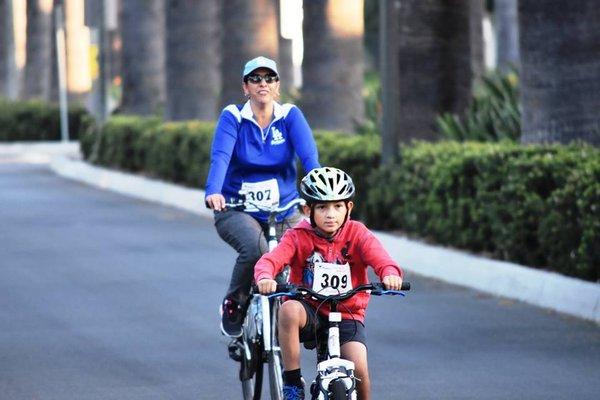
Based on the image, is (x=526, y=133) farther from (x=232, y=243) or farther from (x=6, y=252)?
(x=232, y=243)

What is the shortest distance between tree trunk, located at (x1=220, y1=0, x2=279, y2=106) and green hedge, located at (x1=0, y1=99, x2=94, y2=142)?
19.1 metres

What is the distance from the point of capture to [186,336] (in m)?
12.2

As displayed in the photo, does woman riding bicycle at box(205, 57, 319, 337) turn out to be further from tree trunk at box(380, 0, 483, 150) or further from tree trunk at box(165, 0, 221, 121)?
tree trunk at box(165, 0, 221, 121)

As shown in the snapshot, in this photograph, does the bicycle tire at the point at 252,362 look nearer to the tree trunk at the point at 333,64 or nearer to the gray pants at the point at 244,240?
the gray pants at the point at 244,240

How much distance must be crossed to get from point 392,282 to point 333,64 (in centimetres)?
1786

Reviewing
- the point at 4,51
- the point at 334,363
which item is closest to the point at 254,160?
the point at 334,363

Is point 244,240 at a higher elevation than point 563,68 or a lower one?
lower

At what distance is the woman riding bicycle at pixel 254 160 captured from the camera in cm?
934

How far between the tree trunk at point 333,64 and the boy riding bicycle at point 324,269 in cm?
1682

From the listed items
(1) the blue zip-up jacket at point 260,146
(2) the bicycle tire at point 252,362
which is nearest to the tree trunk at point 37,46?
(1) the blue zip-up jacket at point 260,146

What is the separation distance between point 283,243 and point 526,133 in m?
8.99

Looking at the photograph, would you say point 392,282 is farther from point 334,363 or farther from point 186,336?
point 186,336

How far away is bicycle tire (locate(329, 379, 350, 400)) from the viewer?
285 inches

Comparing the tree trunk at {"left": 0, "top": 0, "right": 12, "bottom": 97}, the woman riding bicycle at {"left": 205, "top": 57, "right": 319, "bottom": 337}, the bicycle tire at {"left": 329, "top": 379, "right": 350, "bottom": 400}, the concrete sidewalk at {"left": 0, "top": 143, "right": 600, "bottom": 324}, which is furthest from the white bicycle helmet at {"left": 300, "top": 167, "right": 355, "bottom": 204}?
the tree trunk at {"left": 0, "top": 0, "right": 12, "bottom": 97}
